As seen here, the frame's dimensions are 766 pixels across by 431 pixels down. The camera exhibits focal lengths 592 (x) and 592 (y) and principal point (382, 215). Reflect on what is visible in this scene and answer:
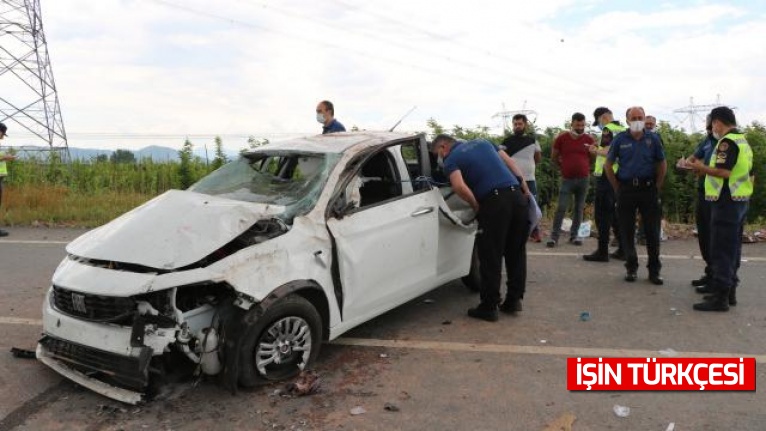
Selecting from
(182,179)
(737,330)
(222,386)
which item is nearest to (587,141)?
(737,330)

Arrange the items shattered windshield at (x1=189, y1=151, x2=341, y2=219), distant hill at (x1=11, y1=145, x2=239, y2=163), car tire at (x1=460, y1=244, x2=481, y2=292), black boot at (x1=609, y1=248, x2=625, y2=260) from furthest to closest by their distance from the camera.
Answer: distant hill at (x1=11, y1=145, x2=239, y2=163) < black boot at (x1=609, y1=248, x2=625, y2=260) < car tire at (x1=460, y1=244, x2=481, y2=292) < shattered windshield at (x1=189, y1=151, x2=341, y2=219)

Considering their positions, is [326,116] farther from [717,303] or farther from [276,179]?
[717,303]

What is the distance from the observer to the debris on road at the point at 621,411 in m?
3.49

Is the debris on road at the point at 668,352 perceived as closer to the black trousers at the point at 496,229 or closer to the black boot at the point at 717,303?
the black boot at the point at 717,303

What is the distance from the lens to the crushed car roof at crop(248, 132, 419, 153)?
485 cm

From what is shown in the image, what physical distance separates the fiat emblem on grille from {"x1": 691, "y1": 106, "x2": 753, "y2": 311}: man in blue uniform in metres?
4.98

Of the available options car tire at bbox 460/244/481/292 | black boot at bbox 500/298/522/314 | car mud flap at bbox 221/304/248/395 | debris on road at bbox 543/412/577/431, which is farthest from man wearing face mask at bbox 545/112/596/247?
car mud flap at bbox 221/304/248/395

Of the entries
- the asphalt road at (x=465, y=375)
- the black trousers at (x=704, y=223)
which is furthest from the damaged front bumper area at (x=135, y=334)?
the black trousers at (x=704, y=223)

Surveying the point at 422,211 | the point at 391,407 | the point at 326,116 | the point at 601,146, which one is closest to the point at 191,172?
the point at 326,116

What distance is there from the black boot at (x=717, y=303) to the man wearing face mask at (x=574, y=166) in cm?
289

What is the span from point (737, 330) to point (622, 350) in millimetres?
1151

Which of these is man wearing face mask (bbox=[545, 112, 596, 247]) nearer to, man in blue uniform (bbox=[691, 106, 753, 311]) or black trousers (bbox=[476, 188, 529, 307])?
man in blue uniform (bbox=[691, 106, 753, 311])

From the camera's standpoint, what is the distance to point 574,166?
820 cm

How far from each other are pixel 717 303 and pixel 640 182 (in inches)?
57.7
